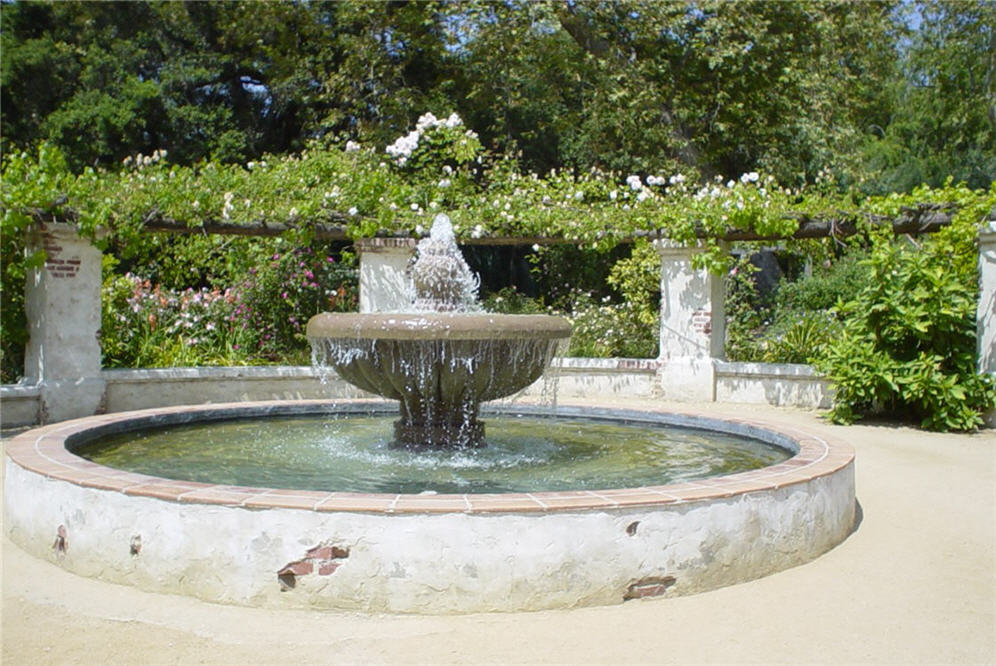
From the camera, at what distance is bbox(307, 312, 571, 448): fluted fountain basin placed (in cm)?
509

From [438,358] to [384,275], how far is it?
21.5 ft

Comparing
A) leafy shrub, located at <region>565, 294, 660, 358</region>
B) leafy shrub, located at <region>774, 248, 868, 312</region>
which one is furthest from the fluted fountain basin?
leafy shrub, located at <region>774, 248, 868, 312</region>

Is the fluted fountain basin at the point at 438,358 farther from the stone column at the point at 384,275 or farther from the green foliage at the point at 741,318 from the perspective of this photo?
the green foliage at the point at 741,318

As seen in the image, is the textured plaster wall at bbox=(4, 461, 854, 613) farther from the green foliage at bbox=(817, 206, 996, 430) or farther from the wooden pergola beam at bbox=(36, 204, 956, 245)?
the wooden pergola beam at bbox=(36, 204, 956, 245)

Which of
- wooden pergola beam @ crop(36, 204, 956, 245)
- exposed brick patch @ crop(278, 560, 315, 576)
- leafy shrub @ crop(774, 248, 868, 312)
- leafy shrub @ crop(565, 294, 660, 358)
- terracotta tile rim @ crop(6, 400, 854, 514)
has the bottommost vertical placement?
exposed brick patch @ crop(278, 560, 315, 576)

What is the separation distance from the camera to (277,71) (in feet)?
58.4

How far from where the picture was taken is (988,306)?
29.0ft

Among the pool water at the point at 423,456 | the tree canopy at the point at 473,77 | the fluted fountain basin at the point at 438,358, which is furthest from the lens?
the tree canopy at the point at 473,77

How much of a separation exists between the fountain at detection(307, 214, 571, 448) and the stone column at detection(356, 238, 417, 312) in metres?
5.43

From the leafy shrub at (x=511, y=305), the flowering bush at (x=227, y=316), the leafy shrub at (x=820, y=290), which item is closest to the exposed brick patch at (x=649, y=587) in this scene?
the flowering bush at (x=227, y=316)

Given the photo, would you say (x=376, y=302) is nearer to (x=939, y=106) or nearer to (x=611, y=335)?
(x=611, y=335)

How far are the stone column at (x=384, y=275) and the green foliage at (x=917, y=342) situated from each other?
5.25 metres

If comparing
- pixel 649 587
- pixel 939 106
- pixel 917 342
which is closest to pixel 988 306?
pixel 917 342

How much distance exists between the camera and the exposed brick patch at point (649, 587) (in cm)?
365
